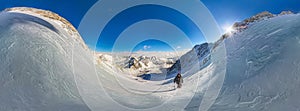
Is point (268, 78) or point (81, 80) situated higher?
point (81, 80)

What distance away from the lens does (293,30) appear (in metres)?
17.3

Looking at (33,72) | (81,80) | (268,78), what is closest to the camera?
(33,72)

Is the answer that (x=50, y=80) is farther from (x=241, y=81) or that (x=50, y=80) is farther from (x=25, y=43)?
(x=241, y=81)

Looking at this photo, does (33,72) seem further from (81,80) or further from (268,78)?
(268,78)

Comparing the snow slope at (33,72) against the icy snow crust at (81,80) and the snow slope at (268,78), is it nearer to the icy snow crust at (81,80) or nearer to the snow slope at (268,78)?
the icy snow crust at (81,80)

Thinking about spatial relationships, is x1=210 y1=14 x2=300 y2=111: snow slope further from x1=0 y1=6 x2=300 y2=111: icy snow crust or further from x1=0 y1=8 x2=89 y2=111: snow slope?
x1=0 y1=8 x2=89 y2=111: snow slope

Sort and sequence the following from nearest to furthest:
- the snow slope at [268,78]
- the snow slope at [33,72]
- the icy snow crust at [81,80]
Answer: the snow slope at [33,72], the icy snow crust at [81,80], the snow slope at [268,78]

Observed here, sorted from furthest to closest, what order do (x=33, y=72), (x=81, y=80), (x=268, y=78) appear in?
(x=81, y=80), (x=268, y=78), (x=33, y=72)

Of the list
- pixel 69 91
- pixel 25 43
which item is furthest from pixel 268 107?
pixel 25 43

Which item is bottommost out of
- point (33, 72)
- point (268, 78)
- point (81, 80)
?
point (268, 78)

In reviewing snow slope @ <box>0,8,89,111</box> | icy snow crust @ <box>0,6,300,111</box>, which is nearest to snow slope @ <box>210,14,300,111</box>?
icy snow crust @ <box>0,6,300,111</box>

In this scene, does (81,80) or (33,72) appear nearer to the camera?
(33,72)

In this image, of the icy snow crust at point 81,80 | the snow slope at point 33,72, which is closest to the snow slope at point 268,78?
the icy snow crust at point 81,80

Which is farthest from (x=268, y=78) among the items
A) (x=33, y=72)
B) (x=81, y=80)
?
(x=33, y=72)
